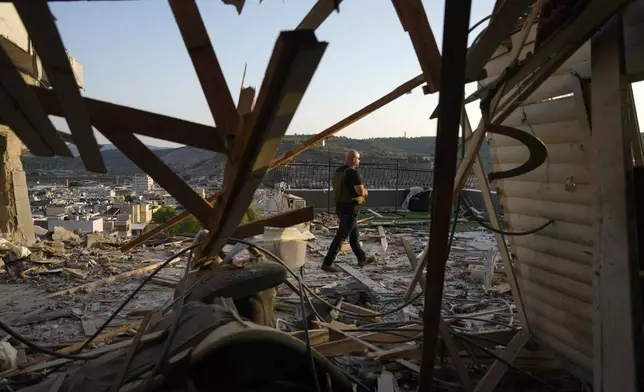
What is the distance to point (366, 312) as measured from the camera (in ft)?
18.4

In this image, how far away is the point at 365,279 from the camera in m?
7.95

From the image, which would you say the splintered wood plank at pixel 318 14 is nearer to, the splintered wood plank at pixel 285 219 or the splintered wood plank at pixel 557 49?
the splintered wood plank at pixel 557 49

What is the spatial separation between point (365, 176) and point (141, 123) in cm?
2314

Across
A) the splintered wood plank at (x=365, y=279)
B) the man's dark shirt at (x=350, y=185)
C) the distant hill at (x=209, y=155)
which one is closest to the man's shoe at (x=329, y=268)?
the splintered wood plank at (x=365, y=279)

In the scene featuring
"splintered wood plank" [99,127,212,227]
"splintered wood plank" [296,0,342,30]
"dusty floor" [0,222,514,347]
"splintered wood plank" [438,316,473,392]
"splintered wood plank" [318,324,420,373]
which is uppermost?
"splintered wood plank" [296,0,342,30]

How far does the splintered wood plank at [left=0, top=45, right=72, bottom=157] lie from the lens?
1614 millimetres

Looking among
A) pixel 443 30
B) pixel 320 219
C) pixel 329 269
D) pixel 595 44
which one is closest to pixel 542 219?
pixel 595 44

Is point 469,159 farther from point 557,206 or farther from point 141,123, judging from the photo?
point 141,123

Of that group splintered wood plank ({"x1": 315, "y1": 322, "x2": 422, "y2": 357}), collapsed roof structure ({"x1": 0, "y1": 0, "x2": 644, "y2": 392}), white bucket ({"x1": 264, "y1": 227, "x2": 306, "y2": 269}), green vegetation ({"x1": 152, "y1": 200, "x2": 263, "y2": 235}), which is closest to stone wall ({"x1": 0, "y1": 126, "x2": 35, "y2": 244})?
green vegetation ({"x1": 152, "y1": 200, "x2": 263, "y2": 235})

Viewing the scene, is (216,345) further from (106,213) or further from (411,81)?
(106,213)

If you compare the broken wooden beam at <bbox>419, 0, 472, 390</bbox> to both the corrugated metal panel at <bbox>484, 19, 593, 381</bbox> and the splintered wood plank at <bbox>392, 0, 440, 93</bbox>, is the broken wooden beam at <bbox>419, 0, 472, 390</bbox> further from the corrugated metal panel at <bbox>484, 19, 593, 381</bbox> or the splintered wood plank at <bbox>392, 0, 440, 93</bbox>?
the corrugated metal panel at <bbox>484, 19, 593, 381</bbox>

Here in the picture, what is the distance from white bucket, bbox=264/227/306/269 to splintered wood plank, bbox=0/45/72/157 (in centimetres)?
573

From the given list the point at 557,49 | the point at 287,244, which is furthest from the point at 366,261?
the point at 557,49

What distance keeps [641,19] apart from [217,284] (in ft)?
8.96
